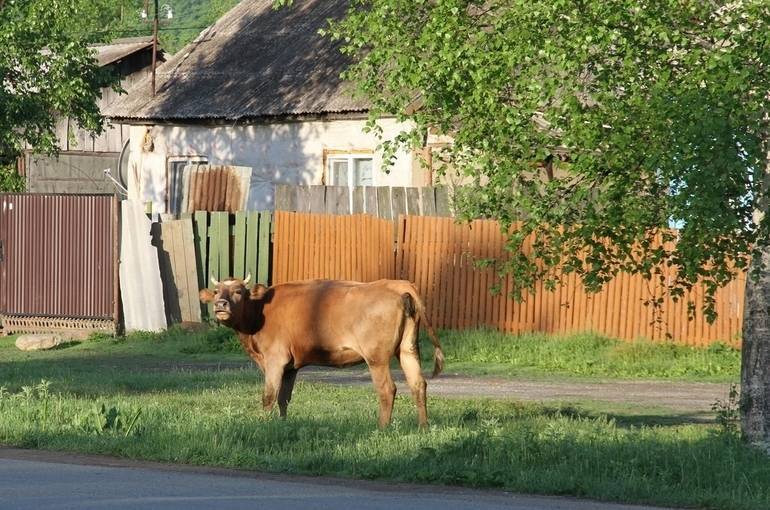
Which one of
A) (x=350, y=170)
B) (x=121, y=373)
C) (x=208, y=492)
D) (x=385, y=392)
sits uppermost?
(x=350, y=170)

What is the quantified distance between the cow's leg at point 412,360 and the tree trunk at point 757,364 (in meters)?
Result: 2.87

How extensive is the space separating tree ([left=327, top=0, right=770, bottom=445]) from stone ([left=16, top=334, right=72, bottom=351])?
1246 centimetres

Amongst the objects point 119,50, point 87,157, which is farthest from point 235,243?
point 119,50

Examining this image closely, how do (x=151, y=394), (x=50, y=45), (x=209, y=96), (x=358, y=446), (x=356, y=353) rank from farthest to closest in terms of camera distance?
(x=209, y=96)
(x=50, y=45)
(x=151, y=394)
(x=356, y=353)
(x=358, y=446)

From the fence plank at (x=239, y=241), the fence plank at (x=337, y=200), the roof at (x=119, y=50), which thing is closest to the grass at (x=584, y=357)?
the fence plank at (x=337, y=200)

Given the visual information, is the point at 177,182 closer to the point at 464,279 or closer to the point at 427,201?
the point at 427,201

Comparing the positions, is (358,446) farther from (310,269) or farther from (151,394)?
(310,269)

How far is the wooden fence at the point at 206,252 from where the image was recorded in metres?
24.6

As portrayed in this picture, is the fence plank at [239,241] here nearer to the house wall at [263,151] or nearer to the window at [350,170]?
the house wall at [263,151]

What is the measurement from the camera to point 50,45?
25562mm

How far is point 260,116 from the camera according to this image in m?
29.0

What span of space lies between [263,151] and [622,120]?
59.9 ft

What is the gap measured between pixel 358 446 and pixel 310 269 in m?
12.6

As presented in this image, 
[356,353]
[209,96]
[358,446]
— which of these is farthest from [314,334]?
[209,96]
